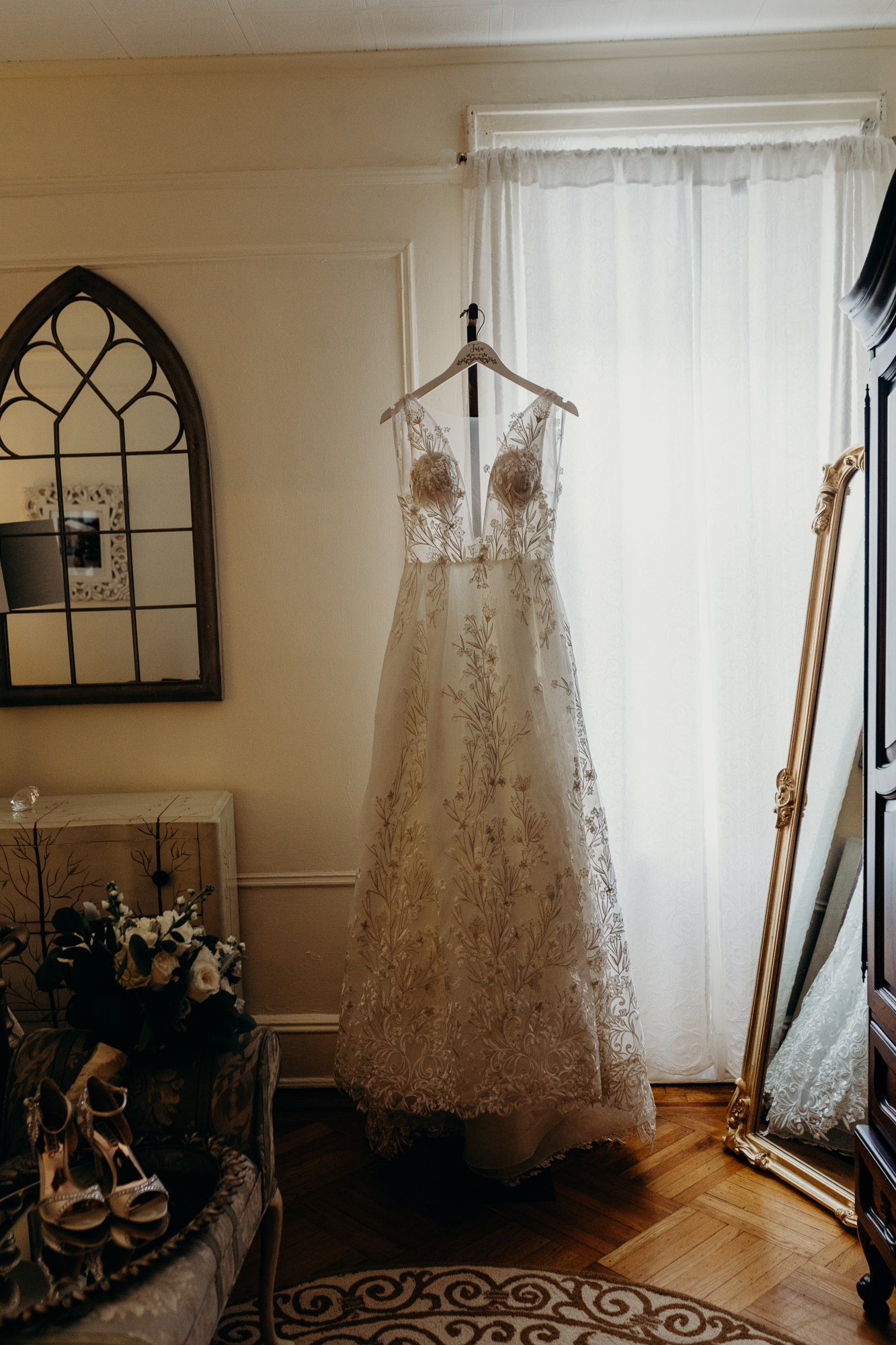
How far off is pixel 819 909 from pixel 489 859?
89 cm

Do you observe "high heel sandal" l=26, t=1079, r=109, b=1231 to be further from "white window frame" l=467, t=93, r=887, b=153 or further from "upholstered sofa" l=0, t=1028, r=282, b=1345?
"white window frame" l=467, t=93, r=887, b=153

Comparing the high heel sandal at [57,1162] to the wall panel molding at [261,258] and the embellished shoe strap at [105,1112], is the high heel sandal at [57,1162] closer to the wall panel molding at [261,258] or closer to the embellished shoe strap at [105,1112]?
the embellished shoe strap at [105,1112]

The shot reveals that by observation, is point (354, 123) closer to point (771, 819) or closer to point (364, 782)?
point (364, 782)

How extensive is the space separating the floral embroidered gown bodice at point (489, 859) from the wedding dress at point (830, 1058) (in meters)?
0.41

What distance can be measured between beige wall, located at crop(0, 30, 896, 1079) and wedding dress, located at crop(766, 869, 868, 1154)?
4.15ft

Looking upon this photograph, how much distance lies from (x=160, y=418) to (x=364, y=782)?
3.95ft

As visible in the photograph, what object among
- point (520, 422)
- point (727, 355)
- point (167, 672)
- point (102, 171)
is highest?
point (102, 171)

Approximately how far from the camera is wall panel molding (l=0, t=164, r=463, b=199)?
267cm

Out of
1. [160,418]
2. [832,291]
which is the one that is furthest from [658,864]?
[160,418]

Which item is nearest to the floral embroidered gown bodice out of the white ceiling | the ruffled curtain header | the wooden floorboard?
the wooden floorboard

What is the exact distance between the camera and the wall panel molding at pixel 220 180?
8.75 feet

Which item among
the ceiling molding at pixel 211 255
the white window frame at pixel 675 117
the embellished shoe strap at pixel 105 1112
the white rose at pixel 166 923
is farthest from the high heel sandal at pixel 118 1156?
the white window frame at pixel 675 117

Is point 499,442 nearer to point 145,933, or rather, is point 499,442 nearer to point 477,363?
point 477,363

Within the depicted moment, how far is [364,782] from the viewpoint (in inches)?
110
